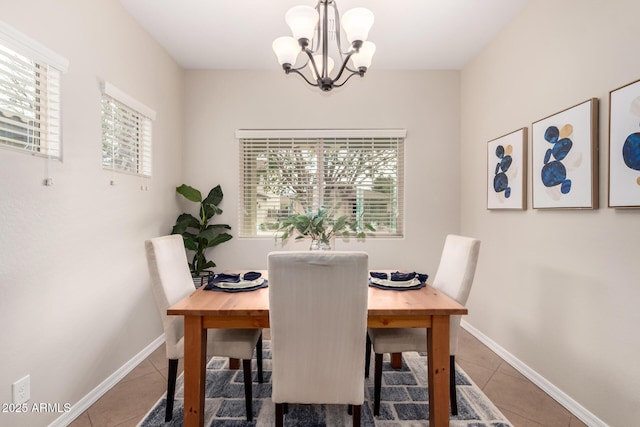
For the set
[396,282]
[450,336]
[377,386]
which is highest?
[396,282]

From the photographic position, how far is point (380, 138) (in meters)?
3.49

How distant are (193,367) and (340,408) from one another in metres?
0.93

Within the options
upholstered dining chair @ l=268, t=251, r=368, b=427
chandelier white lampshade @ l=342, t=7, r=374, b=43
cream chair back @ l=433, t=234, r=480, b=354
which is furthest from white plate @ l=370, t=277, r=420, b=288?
chandelier white lampshade @ l=342, t=7, r=374, b=43

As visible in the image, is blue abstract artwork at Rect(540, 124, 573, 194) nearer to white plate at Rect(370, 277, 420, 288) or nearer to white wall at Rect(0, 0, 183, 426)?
white plate at Rect(370, 277, 420, 288)

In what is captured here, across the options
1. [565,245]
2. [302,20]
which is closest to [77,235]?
[302,20]

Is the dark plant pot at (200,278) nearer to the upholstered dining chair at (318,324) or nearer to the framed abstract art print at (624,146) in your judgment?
the upholstered dining chair at (318,324)

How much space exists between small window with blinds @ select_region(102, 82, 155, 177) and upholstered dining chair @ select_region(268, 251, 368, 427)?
1744 millimetres

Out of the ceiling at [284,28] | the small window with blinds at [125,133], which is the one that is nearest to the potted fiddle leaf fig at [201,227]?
the small window with blinds at [125,133]

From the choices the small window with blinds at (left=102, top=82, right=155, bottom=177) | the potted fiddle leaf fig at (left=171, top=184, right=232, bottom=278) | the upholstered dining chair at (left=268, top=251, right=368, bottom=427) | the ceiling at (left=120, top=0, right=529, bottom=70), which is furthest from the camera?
the potted fiddle leaf fig at (left=171, top=184, right=232, bottom=278)

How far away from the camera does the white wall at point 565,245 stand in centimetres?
164

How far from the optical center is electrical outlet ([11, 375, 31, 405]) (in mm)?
1474

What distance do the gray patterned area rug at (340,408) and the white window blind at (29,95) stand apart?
1672 millimetres

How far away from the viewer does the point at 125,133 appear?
2.45 m

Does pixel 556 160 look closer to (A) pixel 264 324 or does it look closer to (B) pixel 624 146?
(B) pixel 624 146
